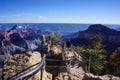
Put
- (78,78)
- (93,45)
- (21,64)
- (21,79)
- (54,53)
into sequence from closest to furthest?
(21,79) < (21,64) < (78,78) < (54,53) < (93,45)

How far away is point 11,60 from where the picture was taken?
7.78 meters

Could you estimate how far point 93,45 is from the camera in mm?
48906

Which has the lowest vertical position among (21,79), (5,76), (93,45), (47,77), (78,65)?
(93,45)

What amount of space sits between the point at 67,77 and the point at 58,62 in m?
5.68

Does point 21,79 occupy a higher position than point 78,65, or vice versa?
point 21,79

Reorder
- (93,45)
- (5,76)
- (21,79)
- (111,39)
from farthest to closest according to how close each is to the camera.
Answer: (111,39) < (93,45) < (5,76) < (21,79)

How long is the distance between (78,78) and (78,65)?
235 inches

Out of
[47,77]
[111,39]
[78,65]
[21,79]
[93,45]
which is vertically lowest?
[111,39]

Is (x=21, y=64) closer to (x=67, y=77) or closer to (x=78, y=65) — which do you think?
(x=67, y=77)

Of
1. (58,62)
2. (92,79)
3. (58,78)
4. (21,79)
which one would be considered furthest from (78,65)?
(21,79)

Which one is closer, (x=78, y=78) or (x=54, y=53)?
(x=78, y=78)

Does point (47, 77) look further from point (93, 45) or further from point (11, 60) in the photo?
point (93, 45)

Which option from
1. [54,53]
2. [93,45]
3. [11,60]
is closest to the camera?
[11,60]

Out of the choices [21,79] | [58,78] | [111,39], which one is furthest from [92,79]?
[111,39]
